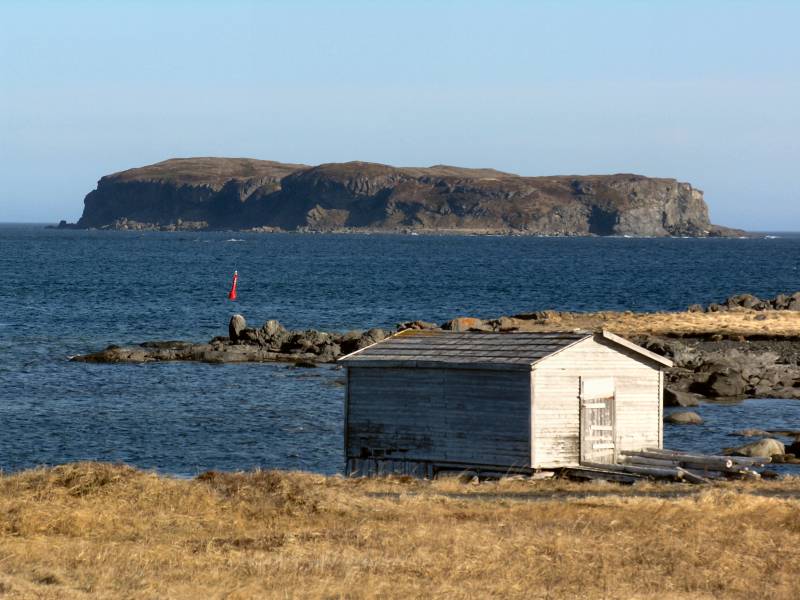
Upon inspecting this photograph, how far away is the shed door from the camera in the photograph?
25.8 metres

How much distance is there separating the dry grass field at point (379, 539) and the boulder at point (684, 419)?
13798 millimetres

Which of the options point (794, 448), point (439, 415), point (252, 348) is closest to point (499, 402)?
point (439, 415)

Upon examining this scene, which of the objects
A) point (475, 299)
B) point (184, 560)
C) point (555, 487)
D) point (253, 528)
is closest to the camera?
point (184, 560)

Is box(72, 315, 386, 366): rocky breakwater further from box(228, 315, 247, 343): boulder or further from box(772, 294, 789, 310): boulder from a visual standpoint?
box(772, 294, 789, 310): boulder

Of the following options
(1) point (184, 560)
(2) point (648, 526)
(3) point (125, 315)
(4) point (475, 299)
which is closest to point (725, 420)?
(2) point (648, 526)

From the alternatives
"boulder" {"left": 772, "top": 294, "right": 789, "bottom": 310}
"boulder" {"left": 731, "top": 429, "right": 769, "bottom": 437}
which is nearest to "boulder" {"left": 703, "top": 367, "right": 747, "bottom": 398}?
"boulder" {"left": 731, "top": 429, "right": 769, "bottom": 437}

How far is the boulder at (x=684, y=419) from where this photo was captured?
123ft

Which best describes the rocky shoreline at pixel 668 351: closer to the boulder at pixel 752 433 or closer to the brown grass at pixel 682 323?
the brown grass at pixel 682 323

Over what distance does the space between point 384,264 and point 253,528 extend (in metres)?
133

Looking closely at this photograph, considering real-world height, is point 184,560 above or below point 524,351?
below

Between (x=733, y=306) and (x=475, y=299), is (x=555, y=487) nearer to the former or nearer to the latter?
(x=733, y=306)

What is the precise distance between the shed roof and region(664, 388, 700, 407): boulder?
14257mm

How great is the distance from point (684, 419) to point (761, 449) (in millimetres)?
6547

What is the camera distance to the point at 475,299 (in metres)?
94.9
